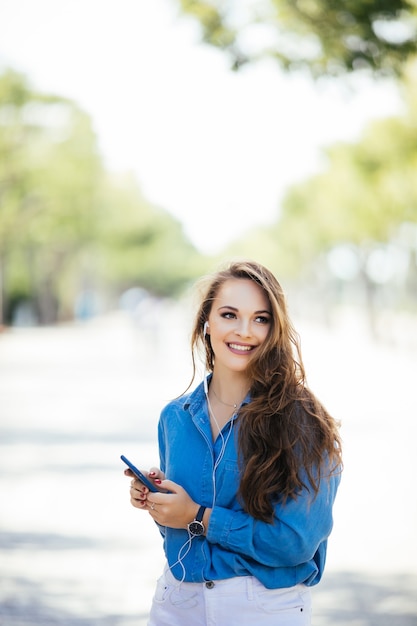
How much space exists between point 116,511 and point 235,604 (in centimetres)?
511

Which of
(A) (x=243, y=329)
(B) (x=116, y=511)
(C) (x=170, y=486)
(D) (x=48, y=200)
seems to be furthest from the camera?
(D) (x=48, y=200)

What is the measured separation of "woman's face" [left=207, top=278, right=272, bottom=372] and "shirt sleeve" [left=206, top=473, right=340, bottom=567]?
0.43 metres

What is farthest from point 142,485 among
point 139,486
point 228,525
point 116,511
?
point 116,511

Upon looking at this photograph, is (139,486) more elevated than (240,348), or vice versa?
(240,348)

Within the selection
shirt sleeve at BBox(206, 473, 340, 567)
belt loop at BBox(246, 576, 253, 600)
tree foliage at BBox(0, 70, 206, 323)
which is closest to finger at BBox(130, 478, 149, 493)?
shirt sleeve at BBox(206, 473, 340, 567)

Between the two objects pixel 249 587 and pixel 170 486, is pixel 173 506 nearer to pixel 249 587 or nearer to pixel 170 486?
pixel 170 486

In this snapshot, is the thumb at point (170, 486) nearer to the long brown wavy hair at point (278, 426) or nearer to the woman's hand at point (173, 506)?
the woman's hand at point (173, 506)

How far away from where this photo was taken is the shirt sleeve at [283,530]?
2.44 meters

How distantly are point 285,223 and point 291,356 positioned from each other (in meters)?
60.3

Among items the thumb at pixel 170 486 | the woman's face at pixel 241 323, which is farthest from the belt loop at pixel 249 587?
the woman's face at pixel 241 323

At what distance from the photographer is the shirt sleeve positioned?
8.00ft

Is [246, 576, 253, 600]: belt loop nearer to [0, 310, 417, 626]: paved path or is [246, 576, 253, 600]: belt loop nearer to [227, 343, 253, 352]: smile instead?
[227, 343, 253, 352]: smile

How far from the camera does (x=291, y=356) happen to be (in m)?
2.70

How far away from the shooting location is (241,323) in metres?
2.69
